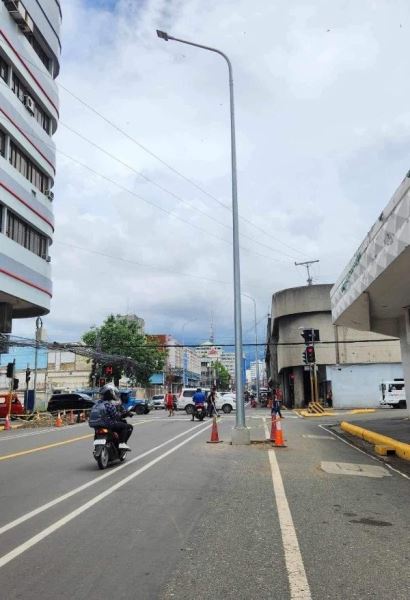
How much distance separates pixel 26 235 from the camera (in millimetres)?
30109

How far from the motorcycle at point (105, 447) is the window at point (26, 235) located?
754 inches

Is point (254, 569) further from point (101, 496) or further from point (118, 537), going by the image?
point (101, 496)

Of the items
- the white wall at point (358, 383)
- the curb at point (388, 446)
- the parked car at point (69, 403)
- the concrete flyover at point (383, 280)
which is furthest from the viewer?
the white wall at point (358, 383)

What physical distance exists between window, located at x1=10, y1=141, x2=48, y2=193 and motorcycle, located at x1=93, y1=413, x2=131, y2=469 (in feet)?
69.2

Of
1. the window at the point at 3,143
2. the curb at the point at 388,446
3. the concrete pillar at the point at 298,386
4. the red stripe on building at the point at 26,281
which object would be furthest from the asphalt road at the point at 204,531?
the concrete pillar at the point at 298,386

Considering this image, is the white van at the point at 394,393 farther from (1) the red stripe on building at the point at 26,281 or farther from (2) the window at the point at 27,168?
(2) the window at the point at 27,168

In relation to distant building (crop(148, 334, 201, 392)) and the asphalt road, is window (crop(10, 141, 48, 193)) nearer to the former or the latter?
the asphalt road

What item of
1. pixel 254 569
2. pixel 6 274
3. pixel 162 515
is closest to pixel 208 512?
pixel 162 515

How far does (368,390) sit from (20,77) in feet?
111

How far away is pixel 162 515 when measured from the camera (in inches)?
269

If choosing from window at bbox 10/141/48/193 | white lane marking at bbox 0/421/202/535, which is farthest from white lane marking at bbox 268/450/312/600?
window at bbox 10/141/48/193

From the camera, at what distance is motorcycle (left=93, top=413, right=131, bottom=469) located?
10859mm

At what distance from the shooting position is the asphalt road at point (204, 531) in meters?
4.50

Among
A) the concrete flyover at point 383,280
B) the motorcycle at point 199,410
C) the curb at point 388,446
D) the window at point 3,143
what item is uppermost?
the window at point 3,143
